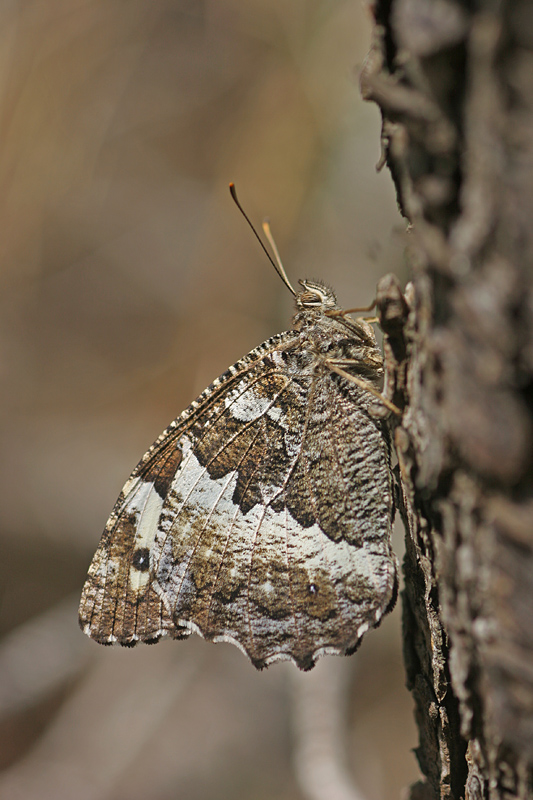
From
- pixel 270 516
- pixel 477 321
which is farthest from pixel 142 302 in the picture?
pixel 477 321

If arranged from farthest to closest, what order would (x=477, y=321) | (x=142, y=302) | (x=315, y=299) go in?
(x=142, y=302), (x=315, y=299), (x=477, y=321)

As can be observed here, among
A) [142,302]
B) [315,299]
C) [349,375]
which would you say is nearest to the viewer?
[349,375]

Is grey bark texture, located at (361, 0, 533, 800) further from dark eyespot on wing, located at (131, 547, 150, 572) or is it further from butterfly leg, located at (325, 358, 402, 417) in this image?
dark eyespot on wing, located at (131, 547, 150, 572)

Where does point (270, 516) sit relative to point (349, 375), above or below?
below

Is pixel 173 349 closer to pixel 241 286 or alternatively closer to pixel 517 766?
pixel 241 286

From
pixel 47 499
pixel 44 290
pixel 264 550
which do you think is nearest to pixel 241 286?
pixel 44 290

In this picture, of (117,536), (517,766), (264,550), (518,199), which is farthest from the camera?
(117,536)

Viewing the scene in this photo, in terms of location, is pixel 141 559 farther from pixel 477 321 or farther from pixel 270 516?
pixel 477 321

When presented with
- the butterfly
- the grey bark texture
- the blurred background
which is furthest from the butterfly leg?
the blurred background
